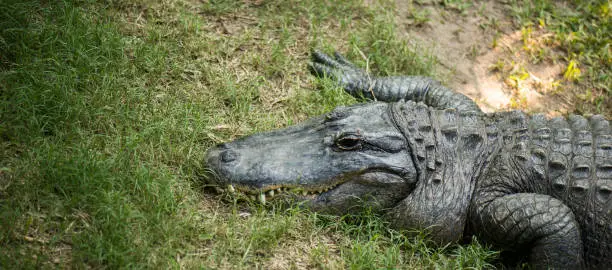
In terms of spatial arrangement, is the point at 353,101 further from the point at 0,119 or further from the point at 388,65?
the point at 0,119

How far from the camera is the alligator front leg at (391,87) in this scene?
580 cm

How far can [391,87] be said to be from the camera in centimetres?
586

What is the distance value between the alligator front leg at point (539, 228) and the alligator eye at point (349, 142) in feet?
3.38

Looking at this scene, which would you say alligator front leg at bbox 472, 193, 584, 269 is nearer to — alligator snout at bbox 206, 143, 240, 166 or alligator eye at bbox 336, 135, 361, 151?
alligator eye at bbox 336, 135, 361, 151

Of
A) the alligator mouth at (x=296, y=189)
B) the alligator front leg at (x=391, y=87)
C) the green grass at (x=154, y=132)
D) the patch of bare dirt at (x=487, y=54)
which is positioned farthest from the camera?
the patch of bare dirt at (x=487, y=54)

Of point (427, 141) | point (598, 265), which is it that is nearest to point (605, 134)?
point (598, 265)

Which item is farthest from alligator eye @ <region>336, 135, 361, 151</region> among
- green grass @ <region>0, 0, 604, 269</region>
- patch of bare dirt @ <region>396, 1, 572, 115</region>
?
patch of bare dirt @ <region>396, 1, 572, 115</region>

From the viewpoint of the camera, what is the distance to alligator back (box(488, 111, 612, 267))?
434cm

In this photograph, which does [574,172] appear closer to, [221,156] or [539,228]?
[539,228]

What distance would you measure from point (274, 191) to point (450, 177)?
1.25 meters

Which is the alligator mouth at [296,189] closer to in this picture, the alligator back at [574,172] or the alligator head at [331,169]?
the alligator head at [331,169]

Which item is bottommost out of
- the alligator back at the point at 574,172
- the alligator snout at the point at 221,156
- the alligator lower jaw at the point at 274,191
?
the alligator lower jaw at the point at 274,191

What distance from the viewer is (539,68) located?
6.90 metres

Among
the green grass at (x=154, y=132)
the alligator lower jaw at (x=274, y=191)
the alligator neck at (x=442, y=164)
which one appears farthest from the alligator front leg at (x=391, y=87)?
the alligator lower jaw at (x=274, y=191)
